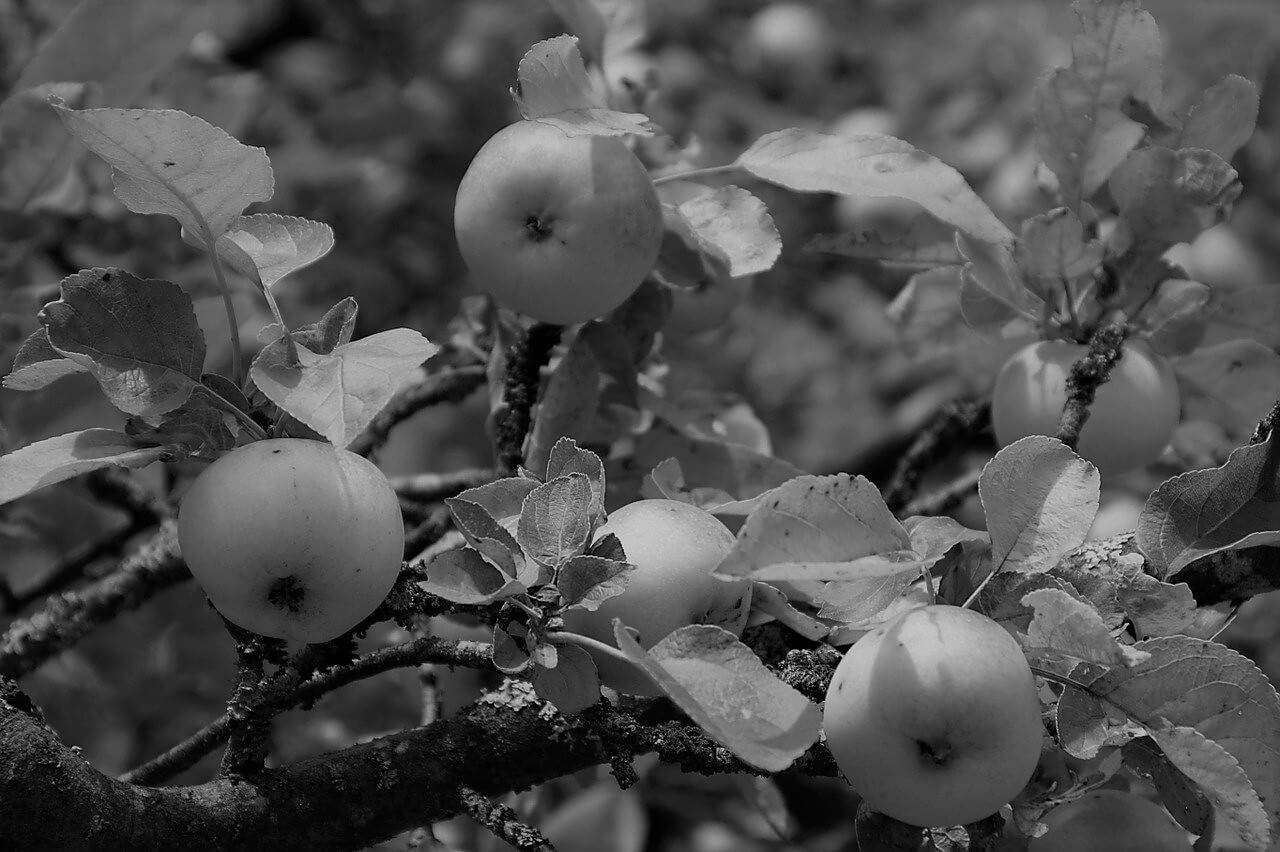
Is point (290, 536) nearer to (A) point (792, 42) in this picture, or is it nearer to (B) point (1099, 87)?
(B) point (1099, 87)

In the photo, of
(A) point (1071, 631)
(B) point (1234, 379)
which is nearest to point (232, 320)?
(A) point (1071, 631)

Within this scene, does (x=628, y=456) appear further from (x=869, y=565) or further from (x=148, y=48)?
(x=148, y=48)

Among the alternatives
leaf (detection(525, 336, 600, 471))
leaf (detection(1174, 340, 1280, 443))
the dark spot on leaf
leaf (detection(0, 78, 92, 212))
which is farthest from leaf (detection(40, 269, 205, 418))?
leaf (detection(1174, 340, 1280, 443))

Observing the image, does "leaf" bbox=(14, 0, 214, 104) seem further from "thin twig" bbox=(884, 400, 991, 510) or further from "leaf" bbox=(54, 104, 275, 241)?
"thin twig" bbox=(884, 400, 991, 510)

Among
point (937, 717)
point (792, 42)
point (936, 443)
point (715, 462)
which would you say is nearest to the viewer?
point (937, 717)

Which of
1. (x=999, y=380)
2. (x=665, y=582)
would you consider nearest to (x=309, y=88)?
(x=999, y=380)

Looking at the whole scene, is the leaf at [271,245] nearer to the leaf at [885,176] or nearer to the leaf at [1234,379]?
the leaf at [885,176]

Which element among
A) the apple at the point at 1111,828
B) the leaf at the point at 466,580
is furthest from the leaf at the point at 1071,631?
the leaf at the point at 466,580
